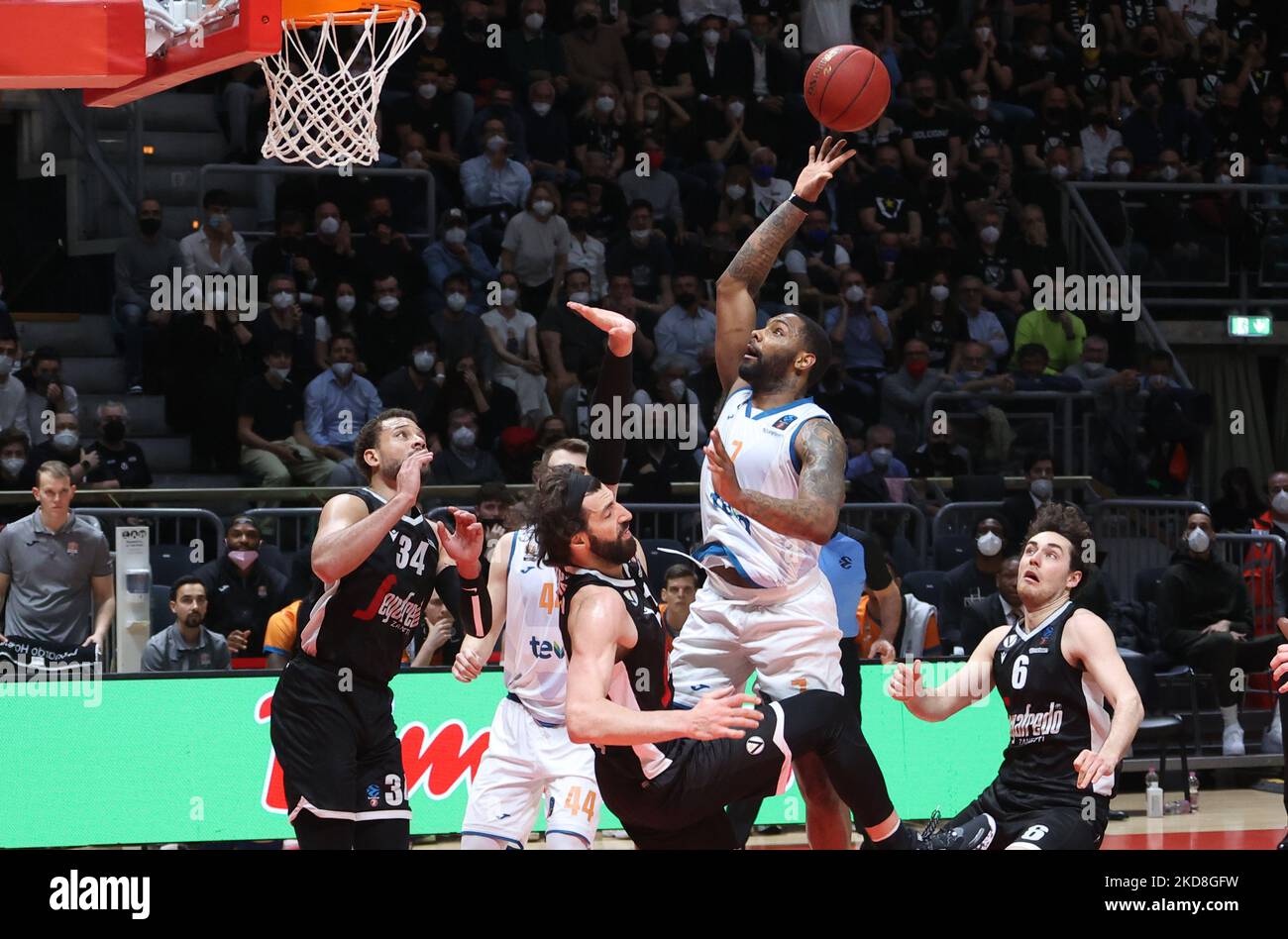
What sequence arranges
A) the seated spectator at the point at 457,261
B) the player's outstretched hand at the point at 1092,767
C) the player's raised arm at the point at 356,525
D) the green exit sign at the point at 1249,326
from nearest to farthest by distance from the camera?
1. the player's outstretched hand at the point at 1092,767
2. the player's raised arm at the point at 356,525
3. the seated spectator at the point at 457,261
4. the green exit sign at the point at 1249,326

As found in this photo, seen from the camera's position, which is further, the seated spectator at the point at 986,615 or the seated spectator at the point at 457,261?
the seated spectator at the point at 457,261

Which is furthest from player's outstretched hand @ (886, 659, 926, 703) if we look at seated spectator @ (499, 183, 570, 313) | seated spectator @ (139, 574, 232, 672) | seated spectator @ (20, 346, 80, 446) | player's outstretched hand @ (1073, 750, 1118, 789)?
seated spectator @ (499, 183, 570, 313)

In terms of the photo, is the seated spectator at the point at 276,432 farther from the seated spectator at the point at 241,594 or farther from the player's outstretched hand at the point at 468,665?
the player's outstretched hand at the point at 468,665

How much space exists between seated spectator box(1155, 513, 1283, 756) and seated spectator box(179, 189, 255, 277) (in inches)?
252

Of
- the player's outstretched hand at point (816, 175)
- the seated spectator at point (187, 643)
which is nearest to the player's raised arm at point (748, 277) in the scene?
the player's outstretched hand at point (816, 175)

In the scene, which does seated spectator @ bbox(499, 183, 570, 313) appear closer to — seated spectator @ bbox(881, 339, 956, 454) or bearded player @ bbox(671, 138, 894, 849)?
seated spectator @ bbox(881, 339, 956, 454)

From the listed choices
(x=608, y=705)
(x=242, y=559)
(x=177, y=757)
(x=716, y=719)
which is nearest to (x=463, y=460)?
(x=242, y=559)

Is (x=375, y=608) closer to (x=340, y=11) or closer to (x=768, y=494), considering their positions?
(x=768, y=494)

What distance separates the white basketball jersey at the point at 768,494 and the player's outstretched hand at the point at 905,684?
47 cm

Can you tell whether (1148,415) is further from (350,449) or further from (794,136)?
(350,449)

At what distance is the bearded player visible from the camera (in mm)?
→ 6234

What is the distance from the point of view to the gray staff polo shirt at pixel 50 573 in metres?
9.95
